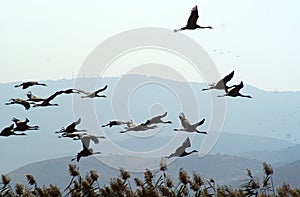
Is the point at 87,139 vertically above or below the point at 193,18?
below

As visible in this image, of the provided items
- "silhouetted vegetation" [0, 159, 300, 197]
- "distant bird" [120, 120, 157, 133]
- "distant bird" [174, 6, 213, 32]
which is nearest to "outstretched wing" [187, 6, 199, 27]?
"distant bird" [174, 6, 213, 32]

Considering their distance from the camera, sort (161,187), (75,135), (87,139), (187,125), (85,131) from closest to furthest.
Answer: (161,187) < (75,135) < (187,125) < (87,139) < (85,131)

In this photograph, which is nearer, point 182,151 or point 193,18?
point 193,18

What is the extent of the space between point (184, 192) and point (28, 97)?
3972 mm

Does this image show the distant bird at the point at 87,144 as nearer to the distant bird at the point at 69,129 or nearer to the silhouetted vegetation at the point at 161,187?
the distant bird at the point at 69,129

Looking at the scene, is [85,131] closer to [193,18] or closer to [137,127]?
[137,127]

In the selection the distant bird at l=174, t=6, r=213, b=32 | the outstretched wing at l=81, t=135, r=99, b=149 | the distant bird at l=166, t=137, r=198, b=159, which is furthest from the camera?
the outstretched wing at l=81, t=135, r=99, b=149

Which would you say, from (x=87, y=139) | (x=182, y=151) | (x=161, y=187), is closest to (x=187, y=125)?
(x=182, y=151)

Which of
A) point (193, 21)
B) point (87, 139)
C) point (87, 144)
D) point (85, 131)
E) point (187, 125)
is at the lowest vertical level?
point (87, 144)

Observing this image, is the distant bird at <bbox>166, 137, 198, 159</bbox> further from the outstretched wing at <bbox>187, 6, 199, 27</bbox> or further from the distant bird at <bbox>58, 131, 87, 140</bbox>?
the outstretched wing at <bbox>187, 6, 199, 27</bbox>

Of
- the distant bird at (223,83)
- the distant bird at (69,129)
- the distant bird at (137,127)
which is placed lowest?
the distant bird at (69,129)

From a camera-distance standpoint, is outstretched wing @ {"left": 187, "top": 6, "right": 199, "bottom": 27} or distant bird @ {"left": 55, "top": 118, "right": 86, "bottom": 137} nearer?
outstretched wing @ {"left": 187, "top": 6, "right": 199, "bottom": 27}

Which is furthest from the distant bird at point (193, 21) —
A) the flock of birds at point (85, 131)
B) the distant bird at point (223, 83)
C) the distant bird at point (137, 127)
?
the distant bird at point (137, 127)

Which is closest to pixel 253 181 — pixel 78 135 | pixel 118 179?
pixel 118 179
